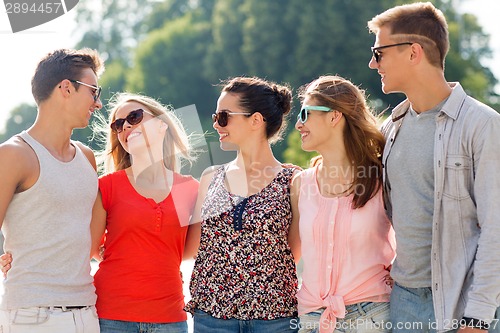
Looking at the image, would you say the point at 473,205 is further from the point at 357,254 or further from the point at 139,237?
the point at 139,237

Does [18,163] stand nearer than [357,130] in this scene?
Yes

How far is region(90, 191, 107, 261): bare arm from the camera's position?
5035 millimetres

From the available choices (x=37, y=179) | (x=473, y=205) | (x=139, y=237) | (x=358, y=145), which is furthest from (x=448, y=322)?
(x=37, y=179)

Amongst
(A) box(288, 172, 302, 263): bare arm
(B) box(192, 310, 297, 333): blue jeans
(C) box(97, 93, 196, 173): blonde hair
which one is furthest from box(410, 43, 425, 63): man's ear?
(C) box(97, 93, 196, 173): blonde hair

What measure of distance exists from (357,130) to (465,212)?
92 centimetres

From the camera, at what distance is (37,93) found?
481cm

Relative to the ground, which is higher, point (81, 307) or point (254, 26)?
point (254, 26)

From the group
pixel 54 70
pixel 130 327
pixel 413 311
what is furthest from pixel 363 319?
pixel 54 70

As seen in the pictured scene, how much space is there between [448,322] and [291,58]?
36865mm

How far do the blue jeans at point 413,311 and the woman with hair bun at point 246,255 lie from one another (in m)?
0.70

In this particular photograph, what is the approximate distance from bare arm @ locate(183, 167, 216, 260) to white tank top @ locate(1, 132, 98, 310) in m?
0.85

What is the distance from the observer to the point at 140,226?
5039 millimetres

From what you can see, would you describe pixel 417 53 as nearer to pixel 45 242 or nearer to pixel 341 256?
pixel 341 256

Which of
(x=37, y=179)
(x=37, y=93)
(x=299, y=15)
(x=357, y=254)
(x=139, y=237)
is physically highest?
(x=299, y=15)
